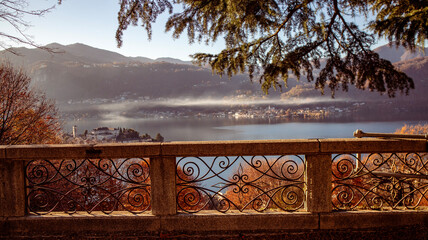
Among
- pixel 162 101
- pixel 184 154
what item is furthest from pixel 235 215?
pixel 162 101

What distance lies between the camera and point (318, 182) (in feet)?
11.1

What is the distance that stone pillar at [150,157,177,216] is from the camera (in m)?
3.39

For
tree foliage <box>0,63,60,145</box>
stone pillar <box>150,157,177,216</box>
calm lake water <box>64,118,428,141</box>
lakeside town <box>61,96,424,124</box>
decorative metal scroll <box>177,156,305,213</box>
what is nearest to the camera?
decorative metal scroll <box>177,156,305,213</box>

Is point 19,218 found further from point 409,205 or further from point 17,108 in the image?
point 17,108

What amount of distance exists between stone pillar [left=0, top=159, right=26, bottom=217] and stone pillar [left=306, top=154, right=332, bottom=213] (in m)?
3.78

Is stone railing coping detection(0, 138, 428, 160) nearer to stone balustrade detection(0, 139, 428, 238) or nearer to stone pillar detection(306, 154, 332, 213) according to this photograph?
stone balustrade detection(0, 139, 428, 238)

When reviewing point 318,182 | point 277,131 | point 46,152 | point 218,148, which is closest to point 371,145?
point 318,182

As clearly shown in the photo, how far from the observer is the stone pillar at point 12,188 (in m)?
3.44

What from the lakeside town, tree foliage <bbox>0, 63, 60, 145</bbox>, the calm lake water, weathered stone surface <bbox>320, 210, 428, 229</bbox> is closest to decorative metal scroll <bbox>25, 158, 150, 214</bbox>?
weathered stone surface <bbox>320, 210, 428, 229</bbox>

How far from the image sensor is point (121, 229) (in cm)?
348

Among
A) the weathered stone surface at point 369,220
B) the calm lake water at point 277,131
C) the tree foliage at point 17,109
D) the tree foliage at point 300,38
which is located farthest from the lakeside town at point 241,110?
the weathered stone surface at point 369,220

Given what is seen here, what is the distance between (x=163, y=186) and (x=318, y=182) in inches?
78.9

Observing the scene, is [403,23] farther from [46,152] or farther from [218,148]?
[46,152]

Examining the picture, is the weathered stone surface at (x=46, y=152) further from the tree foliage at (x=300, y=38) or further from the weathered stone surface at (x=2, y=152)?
the tree foliage at (x=300, y=38)
